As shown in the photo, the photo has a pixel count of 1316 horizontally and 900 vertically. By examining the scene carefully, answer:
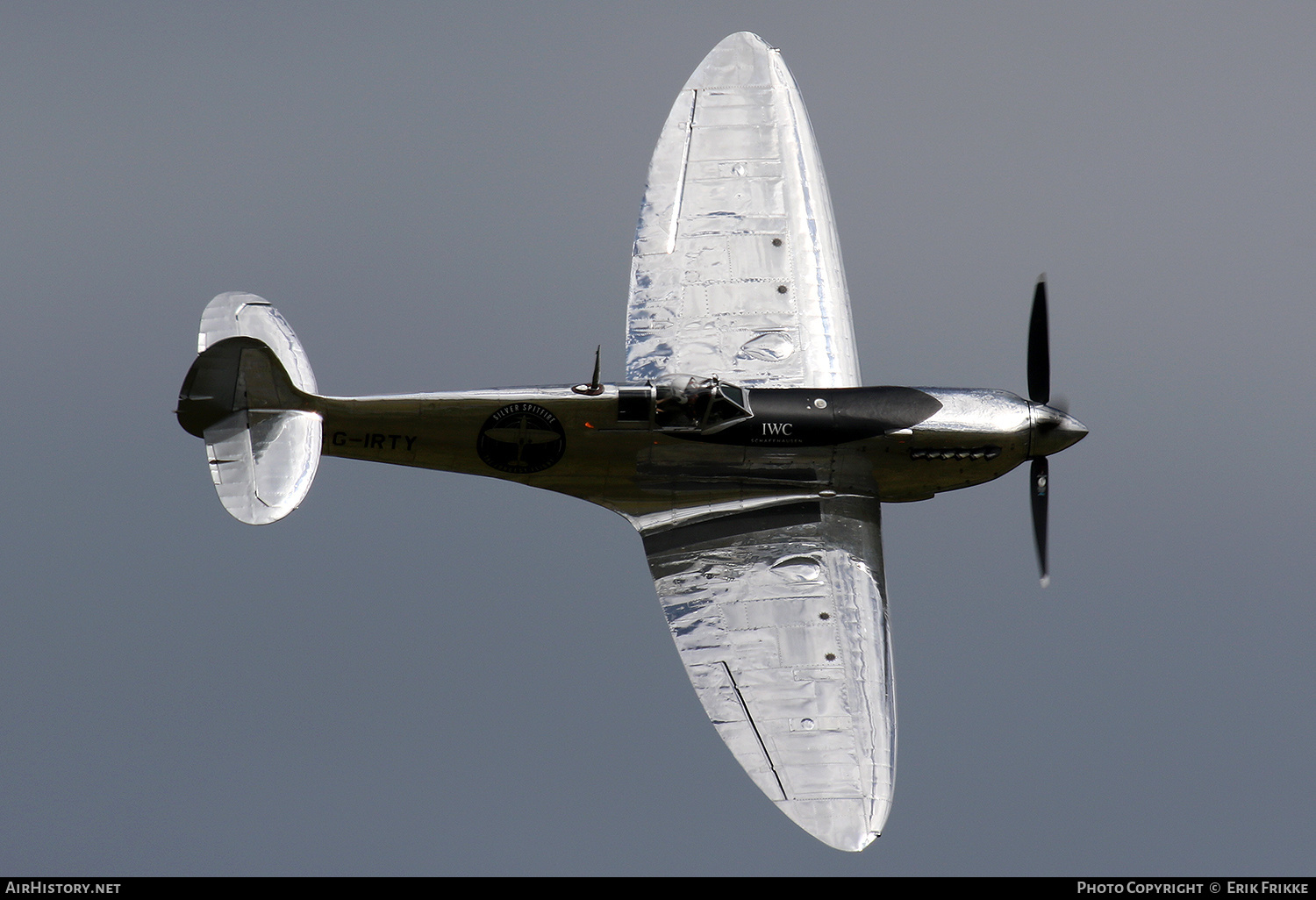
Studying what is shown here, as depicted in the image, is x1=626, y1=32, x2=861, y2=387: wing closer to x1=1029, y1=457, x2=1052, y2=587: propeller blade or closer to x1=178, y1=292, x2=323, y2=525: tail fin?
x1=1029, y1=457, x2=1052, y2=587: propeller blade

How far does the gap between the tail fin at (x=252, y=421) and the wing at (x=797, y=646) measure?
3.33 m

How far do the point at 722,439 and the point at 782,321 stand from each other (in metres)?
1.88

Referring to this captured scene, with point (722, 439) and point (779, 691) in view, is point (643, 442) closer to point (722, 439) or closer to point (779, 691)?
point (722, 439)

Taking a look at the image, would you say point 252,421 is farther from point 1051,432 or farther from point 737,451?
point 1051,432

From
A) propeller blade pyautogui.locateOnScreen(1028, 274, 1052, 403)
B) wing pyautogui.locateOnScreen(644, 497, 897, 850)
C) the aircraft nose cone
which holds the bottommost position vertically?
wing pyautogui.locateOnScreen(644, 497, 897, 850)

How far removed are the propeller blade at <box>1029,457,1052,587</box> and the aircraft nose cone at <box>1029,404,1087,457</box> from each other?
0.14 metres

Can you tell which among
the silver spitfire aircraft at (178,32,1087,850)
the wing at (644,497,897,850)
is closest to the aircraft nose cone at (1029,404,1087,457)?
the silver spitfire aircraft at (178,32,1087,850)

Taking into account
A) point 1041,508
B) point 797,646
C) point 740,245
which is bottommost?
point 797,646

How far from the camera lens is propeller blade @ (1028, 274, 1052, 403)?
1648 centimetres

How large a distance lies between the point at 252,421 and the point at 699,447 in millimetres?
4155

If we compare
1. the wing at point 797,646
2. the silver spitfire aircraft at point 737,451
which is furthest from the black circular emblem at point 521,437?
the wing at point 797,646

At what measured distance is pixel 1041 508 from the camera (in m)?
16.3

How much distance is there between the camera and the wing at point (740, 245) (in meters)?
17.6

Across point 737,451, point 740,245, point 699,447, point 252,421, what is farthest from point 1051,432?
point 252,421
